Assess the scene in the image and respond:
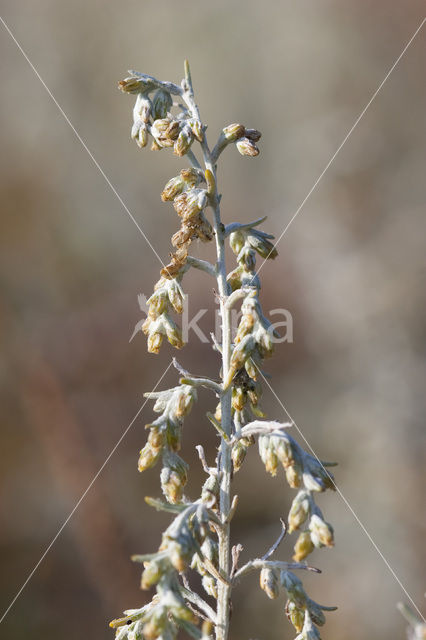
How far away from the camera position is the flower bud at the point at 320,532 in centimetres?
112

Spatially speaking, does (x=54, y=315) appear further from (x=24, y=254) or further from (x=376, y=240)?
(x=376, y=240)

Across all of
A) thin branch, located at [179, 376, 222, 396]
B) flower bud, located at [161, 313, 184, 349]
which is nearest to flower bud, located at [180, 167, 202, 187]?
flower bud, located at [161, 313, 184, 349]

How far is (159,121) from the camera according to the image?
1396mm

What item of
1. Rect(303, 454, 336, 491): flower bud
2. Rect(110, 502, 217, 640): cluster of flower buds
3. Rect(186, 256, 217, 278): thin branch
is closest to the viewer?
Rect(110, 502, 217, 640): cluster of flower buds

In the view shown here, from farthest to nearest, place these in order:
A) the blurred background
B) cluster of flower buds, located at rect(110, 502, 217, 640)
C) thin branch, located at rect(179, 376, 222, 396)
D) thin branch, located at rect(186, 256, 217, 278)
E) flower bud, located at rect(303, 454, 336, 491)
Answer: the blurred background → thin branch, located at rect(186, 256, 217, 278) → thin branch, located at rect(179, 376, 222, 396) → flower bud, located at rect(303, 454, 336, 491) → cluster of flower buds, located at rect(110, 502, 217, 640)

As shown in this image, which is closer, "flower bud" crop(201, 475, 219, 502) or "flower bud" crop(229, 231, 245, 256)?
"flower bud" crop(201, 475, 219, 502)

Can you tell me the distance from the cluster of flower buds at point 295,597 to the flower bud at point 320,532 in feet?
0.75

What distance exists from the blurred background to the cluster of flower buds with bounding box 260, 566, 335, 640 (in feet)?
8.69

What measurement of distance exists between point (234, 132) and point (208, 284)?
273 cm

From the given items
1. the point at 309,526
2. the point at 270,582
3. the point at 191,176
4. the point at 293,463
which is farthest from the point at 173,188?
the point at 270,582

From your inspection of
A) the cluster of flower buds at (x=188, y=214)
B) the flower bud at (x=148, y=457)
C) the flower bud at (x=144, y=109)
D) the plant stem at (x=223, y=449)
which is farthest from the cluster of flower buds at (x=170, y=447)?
the flower bud at (x=144, y=109)

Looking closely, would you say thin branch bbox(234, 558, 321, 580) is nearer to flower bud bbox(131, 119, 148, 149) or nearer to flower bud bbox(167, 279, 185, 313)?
flower bud bbox(167, 279, 185, 313)

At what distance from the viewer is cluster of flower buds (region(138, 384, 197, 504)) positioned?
4.08 ft

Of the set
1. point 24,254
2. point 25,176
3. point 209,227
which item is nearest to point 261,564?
point 209,227
